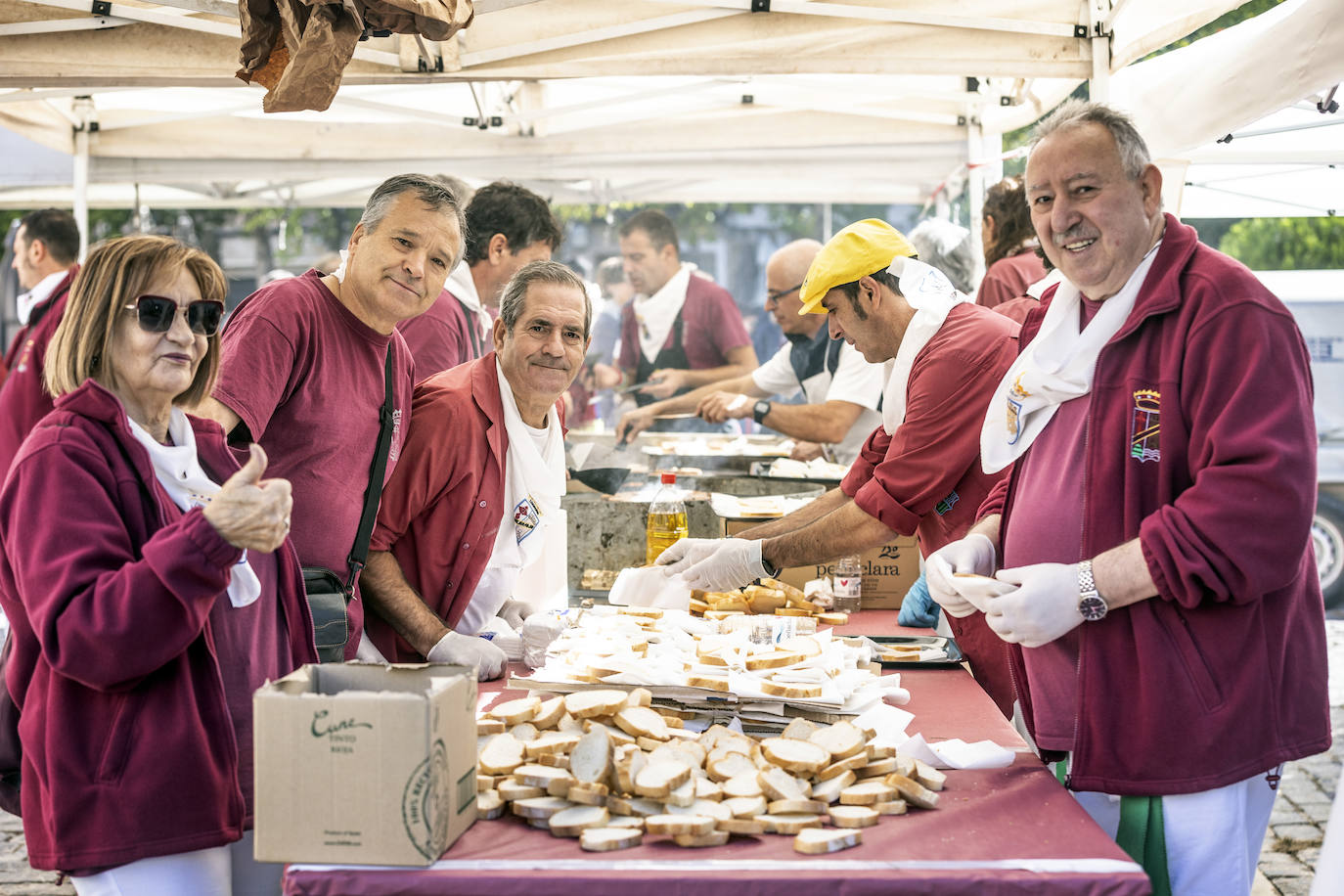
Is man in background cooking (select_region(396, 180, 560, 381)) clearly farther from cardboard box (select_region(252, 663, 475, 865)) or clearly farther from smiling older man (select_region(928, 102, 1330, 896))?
cardboard box (select_region(252, 663, 475, 865))

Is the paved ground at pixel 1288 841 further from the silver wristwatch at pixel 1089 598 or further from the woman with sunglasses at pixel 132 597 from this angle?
the woman with sunglasses at pixel 132 597

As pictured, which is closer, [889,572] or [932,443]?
[932,443]

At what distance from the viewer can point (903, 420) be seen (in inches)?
129

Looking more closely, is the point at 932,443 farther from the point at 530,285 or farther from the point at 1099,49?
the point at 1099,49

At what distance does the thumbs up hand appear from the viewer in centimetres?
179

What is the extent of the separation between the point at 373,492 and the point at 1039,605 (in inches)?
63.3

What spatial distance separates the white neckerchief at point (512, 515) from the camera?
3.17 meters

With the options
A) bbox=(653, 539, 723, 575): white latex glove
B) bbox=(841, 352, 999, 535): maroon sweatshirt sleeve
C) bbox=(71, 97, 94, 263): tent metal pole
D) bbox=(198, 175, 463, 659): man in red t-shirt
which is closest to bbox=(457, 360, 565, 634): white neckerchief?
bbox=(198, 175, 463, 659): man in red t-shirt

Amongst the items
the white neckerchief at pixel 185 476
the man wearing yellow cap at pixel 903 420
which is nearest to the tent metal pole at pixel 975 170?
the man wearing yellow cap at pixel 903 420

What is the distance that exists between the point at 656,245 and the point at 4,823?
4668 mm

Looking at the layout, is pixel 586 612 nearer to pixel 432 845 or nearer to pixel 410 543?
pixel 410 543

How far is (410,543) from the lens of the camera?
3.05 meters

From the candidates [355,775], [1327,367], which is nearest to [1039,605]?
[355,775]

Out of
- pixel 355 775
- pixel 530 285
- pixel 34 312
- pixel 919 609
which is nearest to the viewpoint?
pixel 355 775
